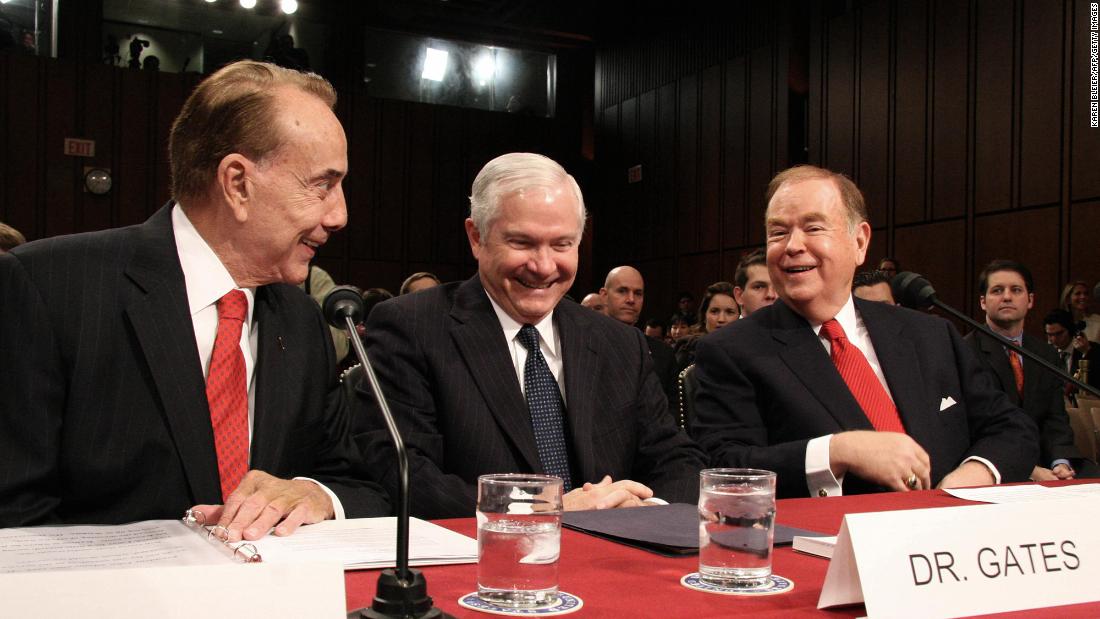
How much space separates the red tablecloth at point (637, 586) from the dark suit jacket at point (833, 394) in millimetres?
956

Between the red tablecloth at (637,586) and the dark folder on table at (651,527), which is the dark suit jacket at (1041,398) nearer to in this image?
the dark folder on table at (651,527)

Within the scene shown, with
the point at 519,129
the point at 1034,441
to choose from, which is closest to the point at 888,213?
the point at 519,129

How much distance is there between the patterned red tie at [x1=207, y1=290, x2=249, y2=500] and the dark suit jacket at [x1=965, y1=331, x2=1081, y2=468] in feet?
10.5

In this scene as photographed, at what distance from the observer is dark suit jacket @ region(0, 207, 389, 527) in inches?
58.1

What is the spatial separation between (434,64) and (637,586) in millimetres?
11446

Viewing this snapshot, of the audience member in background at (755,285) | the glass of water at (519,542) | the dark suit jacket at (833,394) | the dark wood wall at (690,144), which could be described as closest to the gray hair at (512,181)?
the dark suit jacket at (833,394)

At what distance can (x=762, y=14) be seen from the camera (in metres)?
10.2

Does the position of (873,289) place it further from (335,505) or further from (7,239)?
(7,239)

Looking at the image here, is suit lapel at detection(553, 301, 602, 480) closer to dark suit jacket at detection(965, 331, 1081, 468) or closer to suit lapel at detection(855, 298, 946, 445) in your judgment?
suit lapel at detection(855, 298, 946, 445)

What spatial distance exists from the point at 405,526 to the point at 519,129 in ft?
37.8

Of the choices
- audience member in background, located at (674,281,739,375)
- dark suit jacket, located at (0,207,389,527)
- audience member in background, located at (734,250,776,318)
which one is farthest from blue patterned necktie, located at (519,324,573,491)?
audience member in background, located at (674,281,739,375)

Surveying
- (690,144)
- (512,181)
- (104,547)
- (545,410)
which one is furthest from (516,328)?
(690,144)

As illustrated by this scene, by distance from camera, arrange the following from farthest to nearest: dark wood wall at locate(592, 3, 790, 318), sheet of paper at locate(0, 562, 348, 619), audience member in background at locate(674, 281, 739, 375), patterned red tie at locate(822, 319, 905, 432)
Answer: dark wood wall at locate(592, 3, 790, 318) → audience member in background at locate(674, 281, 739, 375) → patterned red tie at locate(822, 319, 905, 432) → sheet of paper at locate(0, 562, 348, 619)

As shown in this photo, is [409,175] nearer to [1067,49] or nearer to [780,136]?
[780,136]
